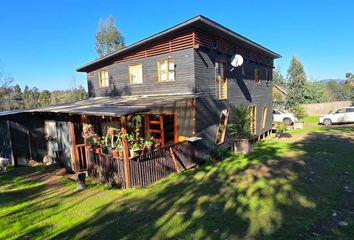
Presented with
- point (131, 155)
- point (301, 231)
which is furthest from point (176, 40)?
point (301, 231)

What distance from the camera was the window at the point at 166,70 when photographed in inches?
451

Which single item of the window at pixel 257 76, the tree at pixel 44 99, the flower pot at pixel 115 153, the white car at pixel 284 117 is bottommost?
the white car at pixel 284 117

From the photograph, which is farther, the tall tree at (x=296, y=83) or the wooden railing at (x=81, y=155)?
the tall tree at (x=296, y=83)

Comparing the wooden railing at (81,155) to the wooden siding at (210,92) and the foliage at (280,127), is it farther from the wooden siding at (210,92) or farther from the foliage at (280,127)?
the foliage at (280,127)

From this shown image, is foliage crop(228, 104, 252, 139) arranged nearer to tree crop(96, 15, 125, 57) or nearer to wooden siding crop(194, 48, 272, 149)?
wooden siding crop(194, 48, 272, 149)

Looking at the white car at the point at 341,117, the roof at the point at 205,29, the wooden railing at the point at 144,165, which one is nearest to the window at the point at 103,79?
the roof at the point at 205,29

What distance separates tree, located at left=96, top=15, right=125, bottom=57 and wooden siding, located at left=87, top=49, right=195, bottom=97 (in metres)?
23.2

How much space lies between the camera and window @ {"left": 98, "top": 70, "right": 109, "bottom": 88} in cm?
1585

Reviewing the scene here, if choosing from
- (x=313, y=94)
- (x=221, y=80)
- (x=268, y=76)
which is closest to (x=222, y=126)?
(x=221, y=80)

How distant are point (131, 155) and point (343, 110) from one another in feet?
72.0

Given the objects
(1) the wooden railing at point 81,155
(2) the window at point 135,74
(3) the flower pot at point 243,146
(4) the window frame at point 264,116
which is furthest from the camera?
(4) the window frame at point 264,116

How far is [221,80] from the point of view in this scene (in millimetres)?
12656

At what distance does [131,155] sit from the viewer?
8.28 m

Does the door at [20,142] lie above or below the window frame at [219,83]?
below
